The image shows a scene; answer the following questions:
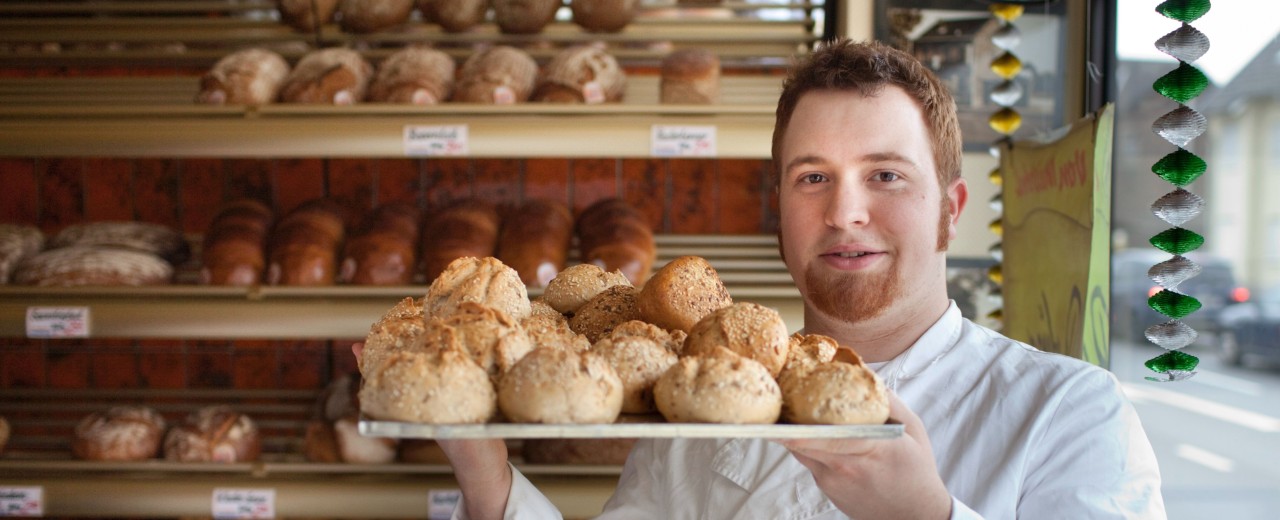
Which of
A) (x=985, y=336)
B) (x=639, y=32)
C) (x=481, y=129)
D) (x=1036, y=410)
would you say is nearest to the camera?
(x=1036, y=410)

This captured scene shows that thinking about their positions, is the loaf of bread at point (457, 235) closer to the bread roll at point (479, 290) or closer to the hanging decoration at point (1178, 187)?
the bread roll at point (479, 290)

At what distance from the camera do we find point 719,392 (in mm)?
701

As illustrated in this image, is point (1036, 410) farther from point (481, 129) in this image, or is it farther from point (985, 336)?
point (481, 129)

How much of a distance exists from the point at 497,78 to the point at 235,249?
83 cm

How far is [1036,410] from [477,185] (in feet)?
7.01

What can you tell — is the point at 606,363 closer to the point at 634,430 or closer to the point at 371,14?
the point at 634,430

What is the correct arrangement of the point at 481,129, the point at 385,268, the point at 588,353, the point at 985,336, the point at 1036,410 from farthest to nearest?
the point at 385,268, the point at 481,129, the point at 985,336, the point at 1036,410, the point at 588,353

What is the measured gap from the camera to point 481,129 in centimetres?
217

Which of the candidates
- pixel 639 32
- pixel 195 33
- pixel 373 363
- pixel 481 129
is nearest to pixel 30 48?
pixel 195 33

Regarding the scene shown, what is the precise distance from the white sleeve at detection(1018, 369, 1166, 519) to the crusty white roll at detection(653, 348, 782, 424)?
469 mm

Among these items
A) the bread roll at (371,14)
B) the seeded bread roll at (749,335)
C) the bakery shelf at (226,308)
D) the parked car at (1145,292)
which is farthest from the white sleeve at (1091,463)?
the parked car at (1145,292)

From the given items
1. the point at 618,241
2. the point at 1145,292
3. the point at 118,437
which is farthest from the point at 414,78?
the point at 1145,292

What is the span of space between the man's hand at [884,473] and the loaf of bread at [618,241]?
143 centimetres

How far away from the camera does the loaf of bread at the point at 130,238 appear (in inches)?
97.3
